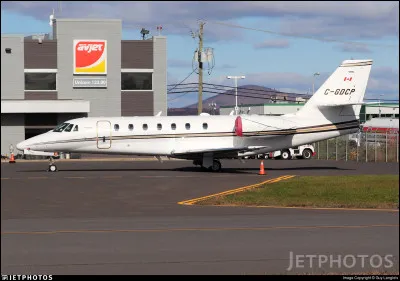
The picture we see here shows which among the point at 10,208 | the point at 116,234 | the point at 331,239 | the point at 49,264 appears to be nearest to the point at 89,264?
the point at 49,264

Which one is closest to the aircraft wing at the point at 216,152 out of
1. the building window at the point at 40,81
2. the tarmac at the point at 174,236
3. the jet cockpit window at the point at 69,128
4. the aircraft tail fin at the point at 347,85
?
the aircraft tail fin at the point at 347,85

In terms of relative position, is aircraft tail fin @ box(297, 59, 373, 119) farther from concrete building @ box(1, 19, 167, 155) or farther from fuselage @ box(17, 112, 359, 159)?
concrete building @ box(1, 19, 167, 155)

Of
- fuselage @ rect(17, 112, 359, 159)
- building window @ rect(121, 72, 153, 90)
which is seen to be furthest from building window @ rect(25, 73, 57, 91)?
fuselage @ rect(17, 112, 359, 159)

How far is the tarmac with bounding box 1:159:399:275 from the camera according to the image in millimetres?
11969

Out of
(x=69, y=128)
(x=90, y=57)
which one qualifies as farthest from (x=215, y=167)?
(x=90, y=57)

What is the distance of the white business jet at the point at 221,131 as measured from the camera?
129 feet

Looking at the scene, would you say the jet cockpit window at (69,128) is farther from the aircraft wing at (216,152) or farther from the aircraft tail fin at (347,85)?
the aircraft tail fin at (347,85)

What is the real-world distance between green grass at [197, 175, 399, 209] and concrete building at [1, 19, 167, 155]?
125 ft

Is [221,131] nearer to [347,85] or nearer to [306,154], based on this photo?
[347,85]

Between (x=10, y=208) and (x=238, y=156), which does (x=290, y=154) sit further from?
(x=10, y=208)

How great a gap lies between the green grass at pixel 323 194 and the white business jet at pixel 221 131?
9.05 meters

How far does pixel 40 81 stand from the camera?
65562 millimetres

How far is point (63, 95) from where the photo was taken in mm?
66312

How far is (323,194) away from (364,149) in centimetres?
3161
